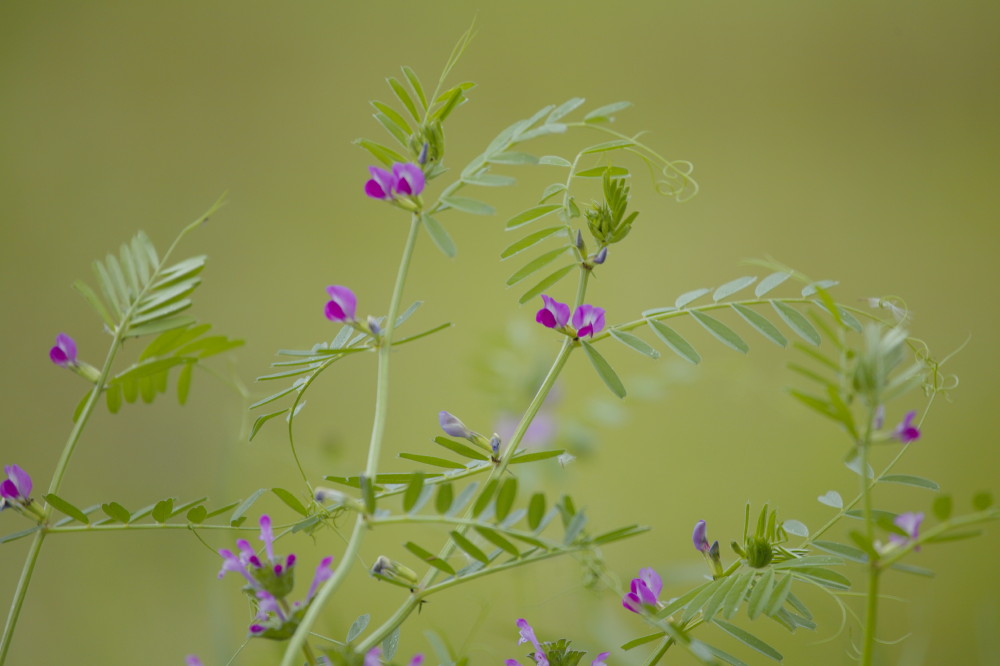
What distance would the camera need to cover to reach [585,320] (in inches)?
12.3

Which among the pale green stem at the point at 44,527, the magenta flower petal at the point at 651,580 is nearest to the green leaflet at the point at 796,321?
the magenta flower petal at the point at 651,580

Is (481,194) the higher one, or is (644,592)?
(481,194)

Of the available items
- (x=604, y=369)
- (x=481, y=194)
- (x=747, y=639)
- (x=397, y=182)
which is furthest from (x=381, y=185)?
(x=481, y=194)

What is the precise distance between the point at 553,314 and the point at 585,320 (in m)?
0.01

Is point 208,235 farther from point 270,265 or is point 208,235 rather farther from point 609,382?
point 609,382

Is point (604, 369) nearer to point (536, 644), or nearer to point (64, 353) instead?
point (536, 644)

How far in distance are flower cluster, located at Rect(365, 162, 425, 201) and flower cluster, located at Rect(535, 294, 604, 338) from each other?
6 cm

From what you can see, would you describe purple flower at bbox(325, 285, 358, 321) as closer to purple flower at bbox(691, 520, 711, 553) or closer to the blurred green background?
purple flower at bbox(691, 520, 711, 553)

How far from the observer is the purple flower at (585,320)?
309 millimetres

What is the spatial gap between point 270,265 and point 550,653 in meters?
1.28

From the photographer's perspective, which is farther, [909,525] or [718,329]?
[718,329]

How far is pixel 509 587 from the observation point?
1240 millimetres

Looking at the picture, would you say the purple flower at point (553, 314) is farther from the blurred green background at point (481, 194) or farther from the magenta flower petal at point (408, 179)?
the blurred green background at point (481, 194)

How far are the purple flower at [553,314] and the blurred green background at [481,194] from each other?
3.42 feet
